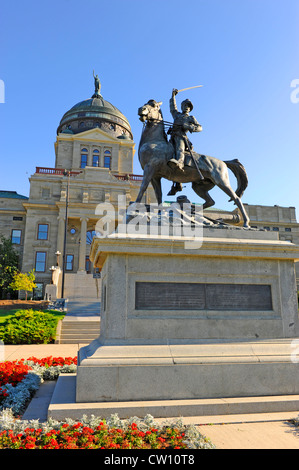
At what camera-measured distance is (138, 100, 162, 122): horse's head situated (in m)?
7.52

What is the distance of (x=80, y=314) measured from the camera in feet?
77.6

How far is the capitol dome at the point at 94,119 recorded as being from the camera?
70000 millimetres

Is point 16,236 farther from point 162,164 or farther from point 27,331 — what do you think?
point 162,164

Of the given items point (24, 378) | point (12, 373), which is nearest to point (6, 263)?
point (12, 373)

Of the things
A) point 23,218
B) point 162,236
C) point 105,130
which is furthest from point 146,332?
point 105,130

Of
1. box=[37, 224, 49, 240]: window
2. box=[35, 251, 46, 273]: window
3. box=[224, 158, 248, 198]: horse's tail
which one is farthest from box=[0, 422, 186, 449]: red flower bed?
box=[37, 224, 49, 240]: window

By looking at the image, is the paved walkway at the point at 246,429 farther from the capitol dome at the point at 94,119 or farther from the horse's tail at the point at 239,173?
the capitol dome at the point at 94,119

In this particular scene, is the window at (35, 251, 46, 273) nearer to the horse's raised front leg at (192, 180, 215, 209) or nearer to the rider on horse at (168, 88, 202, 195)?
the horse's raised front leg at (192, 180, 215, 209)

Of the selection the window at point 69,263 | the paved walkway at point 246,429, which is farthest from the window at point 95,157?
the paved walkway at point 246,429

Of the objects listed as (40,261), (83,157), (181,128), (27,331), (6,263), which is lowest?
(27,331)

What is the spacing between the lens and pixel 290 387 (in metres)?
6.04

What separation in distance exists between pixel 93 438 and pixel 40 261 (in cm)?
5065

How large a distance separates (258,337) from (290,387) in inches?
37.2

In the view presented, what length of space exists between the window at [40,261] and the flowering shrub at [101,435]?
1938 inches
